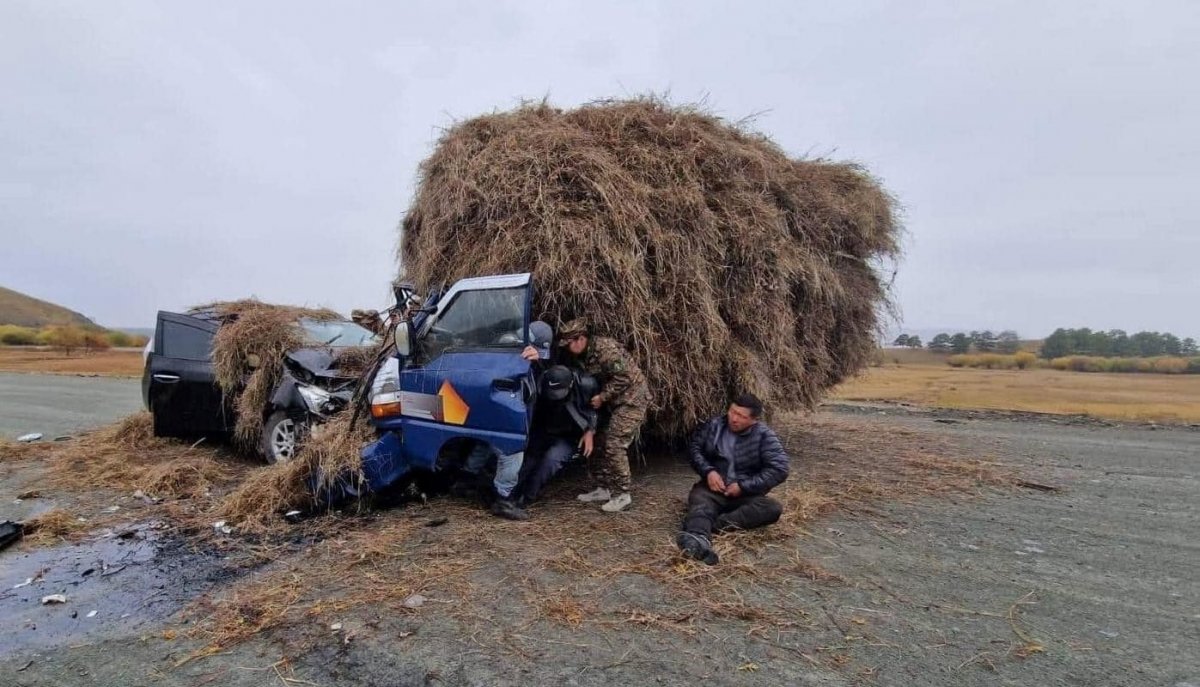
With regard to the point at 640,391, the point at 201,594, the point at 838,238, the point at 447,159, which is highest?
the point at 447,159

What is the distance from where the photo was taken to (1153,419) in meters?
11.9

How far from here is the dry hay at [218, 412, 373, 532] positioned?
4770mm

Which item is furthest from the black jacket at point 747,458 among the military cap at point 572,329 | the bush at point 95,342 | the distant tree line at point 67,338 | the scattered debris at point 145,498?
the bush at point 95,342

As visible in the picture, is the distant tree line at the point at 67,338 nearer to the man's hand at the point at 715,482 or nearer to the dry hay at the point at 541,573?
the dry hay at the point at 541,573

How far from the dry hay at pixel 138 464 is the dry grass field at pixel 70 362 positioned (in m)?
17.2

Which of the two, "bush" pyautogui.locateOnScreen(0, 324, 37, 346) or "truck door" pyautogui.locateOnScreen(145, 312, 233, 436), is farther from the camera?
"bush" pyautogui.locateOnScreen(0, 324, 37, 346)

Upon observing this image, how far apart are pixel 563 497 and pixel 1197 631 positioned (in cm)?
414

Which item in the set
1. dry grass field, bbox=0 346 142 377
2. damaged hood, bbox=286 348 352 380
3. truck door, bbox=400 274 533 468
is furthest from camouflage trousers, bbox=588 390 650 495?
dry grass field, bbox=0 346 142 377

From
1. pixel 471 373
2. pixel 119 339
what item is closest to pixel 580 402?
pixel 471 373

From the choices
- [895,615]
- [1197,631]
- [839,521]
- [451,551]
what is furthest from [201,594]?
[1197,631]

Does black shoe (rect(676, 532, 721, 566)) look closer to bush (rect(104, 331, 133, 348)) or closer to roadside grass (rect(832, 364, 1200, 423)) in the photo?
roadside grass (rect(832, 364, 1200, 423))

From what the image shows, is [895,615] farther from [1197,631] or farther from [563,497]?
[563,497]

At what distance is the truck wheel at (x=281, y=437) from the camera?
6.43 meters

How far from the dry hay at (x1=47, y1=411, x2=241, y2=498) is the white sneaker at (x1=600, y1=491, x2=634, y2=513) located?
3.89 m
